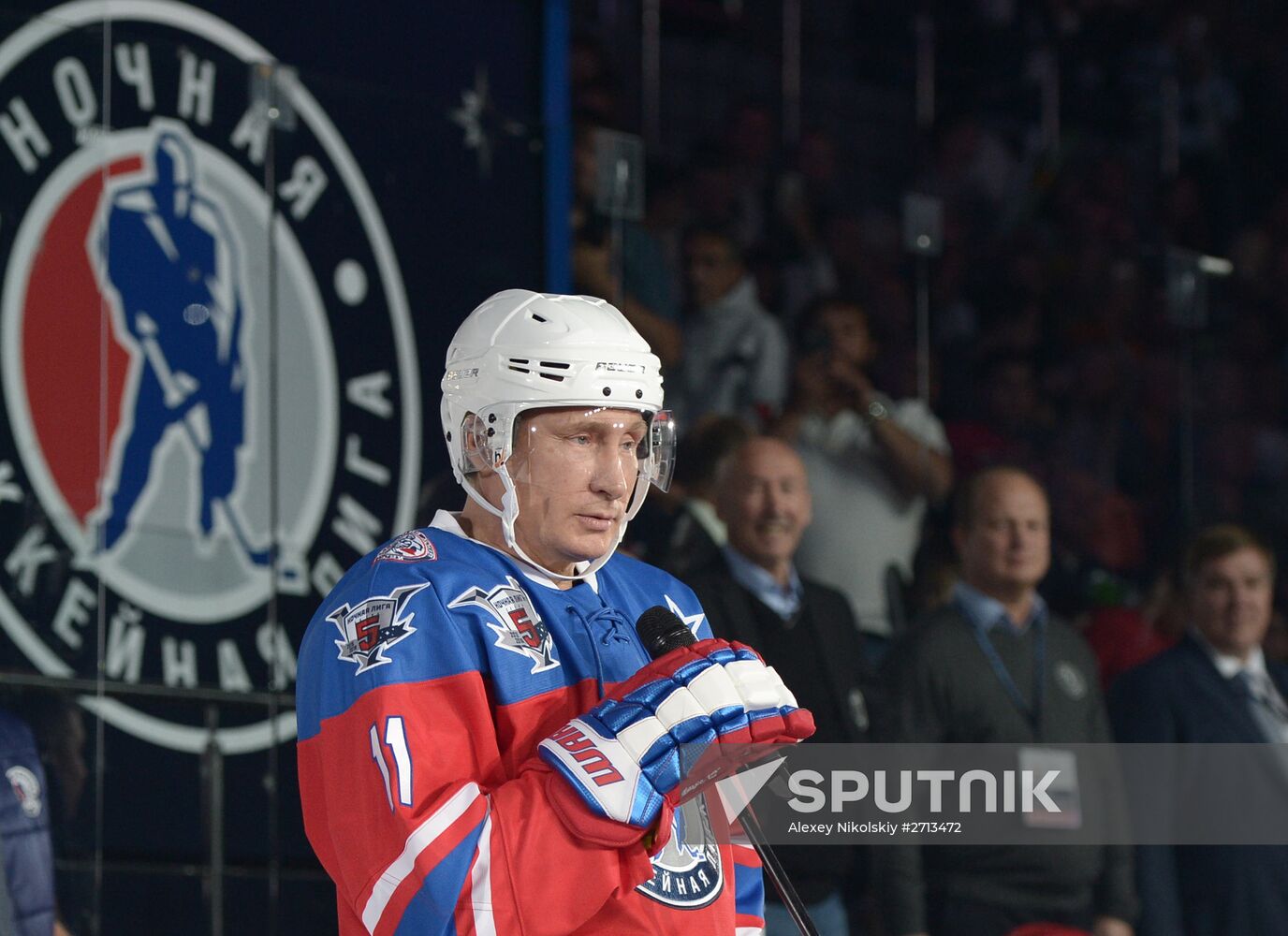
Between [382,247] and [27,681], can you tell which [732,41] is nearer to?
[382,247]

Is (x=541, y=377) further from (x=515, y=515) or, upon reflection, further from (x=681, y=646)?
(x=681, y=646)

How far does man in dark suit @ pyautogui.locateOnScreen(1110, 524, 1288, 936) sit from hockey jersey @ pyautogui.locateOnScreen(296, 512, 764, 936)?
1.85 m

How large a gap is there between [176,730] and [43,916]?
37 cm

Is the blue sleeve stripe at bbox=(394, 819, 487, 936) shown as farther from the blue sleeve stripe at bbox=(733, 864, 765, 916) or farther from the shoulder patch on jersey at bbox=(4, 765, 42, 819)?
the shoulder patch on jersey at bbox=(4, 765, 42, 819)

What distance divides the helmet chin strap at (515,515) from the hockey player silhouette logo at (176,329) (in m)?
1.09

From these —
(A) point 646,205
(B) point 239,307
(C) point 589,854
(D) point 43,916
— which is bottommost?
(D) point 43,916

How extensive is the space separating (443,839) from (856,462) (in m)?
2.18

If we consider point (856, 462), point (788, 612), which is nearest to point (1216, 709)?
point (856, 462)

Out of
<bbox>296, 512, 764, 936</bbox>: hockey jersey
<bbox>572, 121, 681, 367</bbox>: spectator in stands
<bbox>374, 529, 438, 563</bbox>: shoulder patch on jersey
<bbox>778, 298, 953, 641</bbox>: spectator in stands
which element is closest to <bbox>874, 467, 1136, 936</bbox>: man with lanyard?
<bbox>778, 298, 953, 641</bbox>: spectator in stands

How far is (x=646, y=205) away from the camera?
360 cm

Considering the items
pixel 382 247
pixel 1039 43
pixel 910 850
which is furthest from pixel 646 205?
pixel 1039 43

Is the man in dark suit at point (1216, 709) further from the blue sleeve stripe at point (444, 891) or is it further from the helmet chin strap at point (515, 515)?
the blue sleeve stripe at point (444, 891)

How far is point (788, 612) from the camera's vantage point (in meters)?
3.26

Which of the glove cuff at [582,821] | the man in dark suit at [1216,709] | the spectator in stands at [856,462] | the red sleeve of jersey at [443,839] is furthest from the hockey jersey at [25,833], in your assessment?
the man in dark suit at [1216,709]
